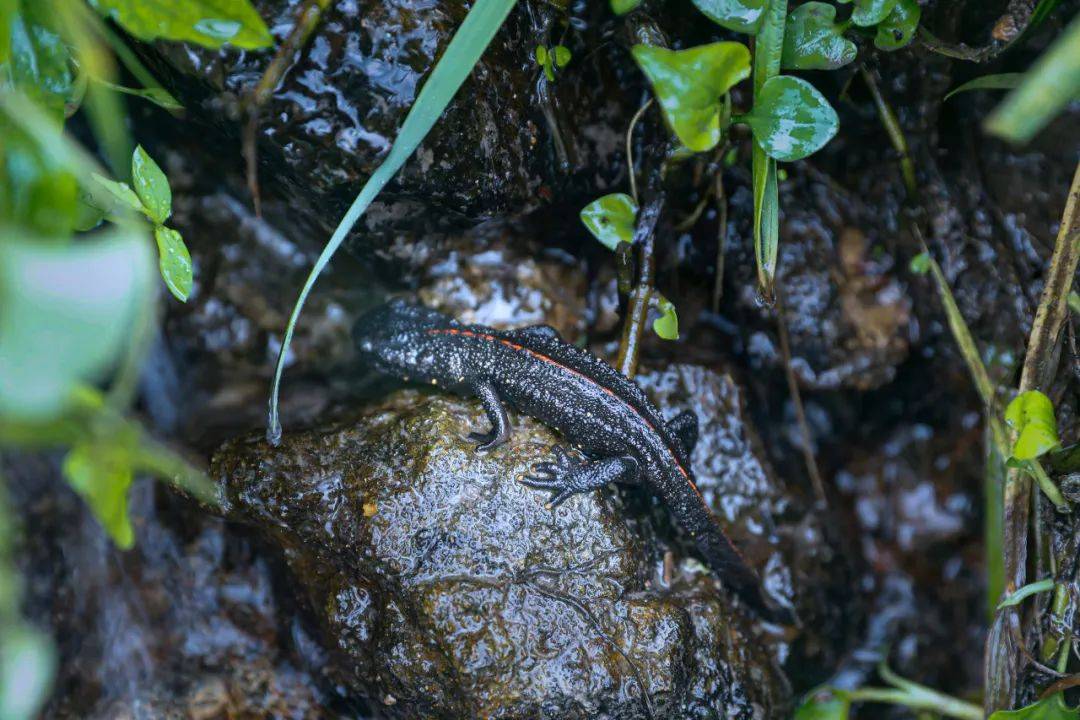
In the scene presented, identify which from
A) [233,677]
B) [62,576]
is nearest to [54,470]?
[62,576]

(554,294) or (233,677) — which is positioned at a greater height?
(554,294)

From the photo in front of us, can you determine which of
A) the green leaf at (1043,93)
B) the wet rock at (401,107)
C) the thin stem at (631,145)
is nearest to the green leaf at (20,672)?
the wet rock at (401,107)

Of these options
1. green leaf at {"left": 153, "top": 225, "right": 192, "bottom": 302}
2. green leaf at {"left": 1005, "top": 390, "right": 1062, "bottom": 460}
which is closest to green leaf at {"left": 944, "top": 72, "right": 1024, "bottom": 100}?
green leaf at {"left": 1005, "top": 390, "right": 1062, "bottom": 460}

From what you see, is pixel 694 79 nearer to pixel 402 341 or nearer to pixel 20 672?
pixel 402 341

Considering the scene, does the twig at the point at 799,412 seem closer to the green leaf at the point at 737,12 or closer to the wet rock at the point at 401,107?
the wet rock at the point at 401,107

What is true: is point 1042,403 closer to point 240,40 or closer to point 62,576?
point 240,40

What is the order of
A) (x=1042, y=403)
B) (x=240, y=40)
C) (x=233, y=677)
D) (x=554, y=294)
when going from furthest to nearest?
(x=554, y=294), (x=233, y=677), (x=1042, y=403), (x=240, y=40)

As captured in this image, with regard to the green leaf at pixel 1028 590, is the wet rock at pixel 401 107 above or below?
above
